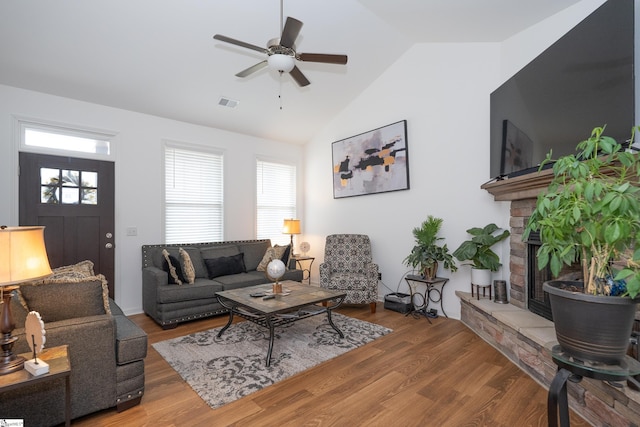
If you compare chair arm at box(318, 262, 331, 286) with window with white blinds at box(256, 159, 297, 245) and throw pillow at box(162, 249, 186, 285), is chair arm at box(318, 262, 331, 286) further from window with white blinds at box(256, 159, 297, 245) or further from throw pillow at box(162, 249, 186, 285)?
throw pillow at box(162, 249, 186, 285)

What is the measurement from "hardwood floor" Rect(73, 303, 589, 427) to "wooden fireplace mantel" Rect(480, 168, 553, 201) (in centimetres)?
152

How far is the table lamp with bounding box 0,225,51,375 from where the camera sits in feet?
4.87

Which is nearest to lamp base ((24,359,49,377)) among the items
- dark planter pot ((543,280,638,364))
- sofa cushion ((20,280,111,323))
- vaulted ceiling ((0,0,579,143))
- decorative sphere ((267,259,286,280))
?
sofa cushion ((20,280,111,323))

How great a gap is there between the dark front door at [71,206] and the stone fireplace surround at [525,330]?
15.0 ft

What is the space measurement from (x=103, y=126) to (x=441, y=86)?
14.6 ft

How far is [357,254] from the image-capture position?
190 inches

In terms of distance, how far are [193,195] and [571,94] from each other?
4726mm

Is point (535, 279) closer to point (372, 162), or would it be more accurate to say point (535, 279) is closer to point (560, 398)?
point (560, 398)

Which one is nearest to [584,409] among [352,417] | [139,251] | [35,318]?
[352,417]

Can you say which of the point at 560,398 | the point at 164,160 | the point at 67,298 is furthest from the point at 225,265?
the point at 560,398

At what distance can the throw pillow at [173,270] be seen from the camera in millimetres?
3887

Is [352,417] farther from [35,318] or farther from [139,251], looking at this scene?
[139,251]

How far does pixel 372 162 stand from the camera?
495cm

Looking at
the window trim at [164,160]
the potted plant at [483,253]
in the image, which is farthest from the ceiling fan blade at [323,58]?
the window trim at [164,160]
